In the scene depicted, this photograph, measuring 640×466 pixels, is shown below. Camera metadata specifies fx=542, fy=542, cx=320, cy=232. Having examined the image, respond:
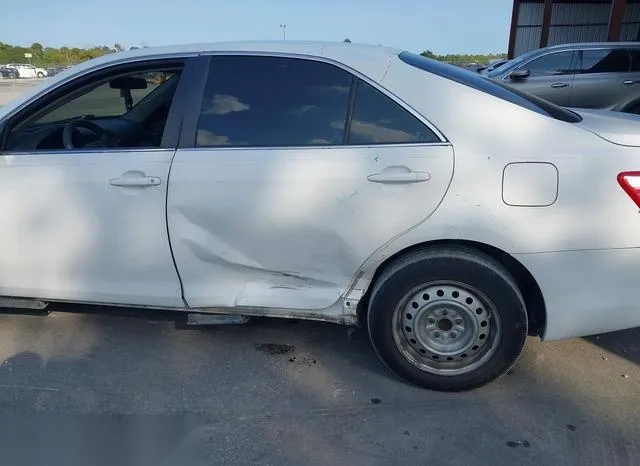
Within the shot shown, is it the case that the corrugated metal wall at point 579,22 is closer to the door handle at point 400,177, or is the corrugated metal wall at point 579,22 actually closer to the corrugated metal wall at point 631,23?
the corrugated metal wall at point 631,23

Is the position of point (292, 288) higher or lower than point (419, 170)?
lower

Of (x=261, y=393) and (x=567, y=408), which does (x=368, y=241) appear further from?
(x=567, y=408)

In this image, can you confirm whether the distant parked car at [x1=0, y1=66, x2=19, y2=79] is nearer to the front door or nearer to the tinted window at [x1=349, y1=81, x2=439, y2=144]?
the front door

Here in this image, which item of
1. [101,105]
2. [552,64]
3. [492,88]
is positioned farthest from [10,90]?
[492,88]

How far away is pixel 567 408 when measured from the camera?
8.45 ft

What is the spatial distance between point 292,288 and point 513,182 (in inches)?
46.2

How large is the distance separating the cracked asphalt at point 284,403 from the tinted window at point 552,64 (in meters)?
7.13

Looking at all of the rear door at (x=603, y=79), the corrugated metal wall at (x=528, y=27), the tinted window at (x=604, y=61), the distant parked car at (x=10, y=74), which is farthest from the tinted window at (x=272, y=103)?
the distant parked car at (x=10, y=74)

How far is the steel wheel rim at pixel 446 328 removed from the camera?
258 centimetres

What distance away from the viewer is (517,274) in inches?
103

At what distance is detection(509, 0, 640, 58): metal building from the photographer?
22.2 metres

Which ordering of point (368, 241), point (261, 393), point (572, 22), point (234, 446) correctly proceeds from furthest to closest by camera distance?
point (572, 22) < point (261, 393) < point (368, 241) < point (234, 446)

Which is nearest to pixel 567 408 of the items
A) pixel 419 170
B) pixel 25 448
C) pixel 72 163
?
pixel 419 170

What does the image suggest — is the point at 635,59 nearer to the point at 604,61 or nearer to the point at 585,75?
the point at 604,61
